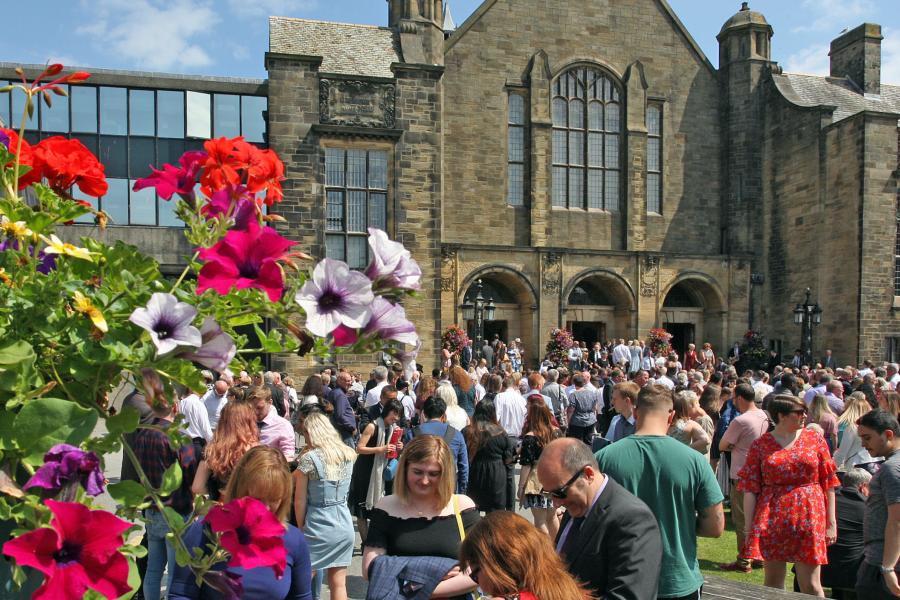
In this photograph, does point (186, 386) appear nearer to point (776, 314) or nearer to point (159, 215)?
point (159, 215)

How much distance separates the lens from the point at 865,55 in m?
32.6

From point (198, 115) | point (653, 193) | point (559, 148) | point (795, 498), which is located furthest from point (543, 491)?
point (653, 193)

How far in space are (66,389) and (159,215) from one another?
77.4 ft

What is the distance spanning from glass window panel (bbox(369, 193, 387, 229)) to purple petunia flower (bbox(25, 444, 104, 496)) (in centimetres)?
2310

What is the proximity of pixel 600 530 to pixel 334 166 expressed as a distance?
21720 mm

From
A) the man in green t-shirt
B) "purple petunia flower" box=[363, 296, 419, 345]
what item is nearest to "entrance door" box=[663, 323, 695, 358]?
the man in green t-shirt

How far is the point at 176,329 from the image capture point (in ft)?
4.05

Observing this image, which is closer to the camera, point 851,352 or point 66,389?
point 66,389

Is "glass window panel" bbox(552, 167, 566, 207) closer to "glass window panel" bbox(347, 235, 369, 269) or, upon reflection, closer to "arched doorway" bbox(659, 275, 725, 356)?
"arched doorway" bbox(659, 275, 725, 356)

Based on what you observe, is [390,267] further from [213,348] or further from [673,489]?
[673,489]

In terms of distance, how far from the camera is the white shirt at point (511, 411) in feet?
35.9

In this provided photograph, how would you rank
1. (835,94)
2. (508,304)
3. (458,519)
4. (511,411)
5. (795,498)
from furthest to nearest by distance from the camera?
(835,94) → (508,304) → (511,411) → (795,498) → (458,519)

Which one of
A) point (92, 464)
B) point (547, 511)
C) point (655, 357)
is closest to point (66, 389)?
point (92, 464)

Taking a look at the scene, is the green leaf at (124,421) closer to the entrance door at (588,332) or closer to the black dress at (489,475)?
the black dress at (489,475)
